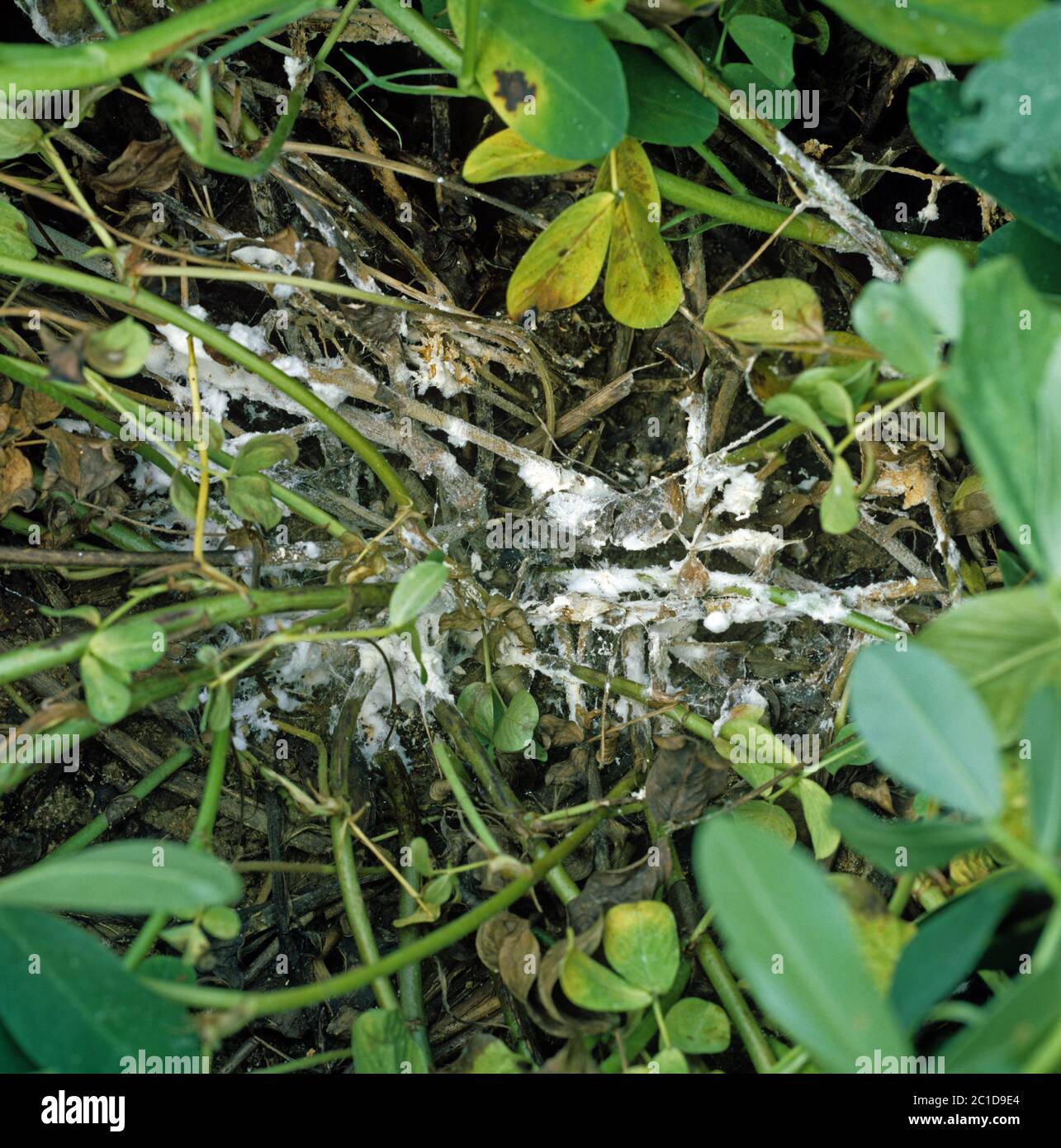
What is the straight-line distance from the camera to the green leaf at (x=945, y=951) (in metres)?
0.62

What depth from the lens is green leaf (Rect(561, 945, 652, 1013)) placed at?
35.6 inches

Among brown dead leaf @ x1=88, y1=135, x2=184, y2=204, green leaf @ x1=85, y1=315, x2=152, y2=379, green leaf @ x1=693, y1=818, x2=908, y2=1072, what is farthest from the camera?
brown dead leaf @ x1=88, y1=135, x2=184, y2=204

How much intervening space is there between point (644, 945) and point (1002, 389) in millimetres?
627

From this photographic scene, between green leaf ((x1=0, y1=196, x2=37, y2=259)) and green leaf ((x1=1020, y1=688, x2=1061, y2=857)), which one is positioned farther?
green leaf ((x1=0, y1=196, x2=37, y2=259))

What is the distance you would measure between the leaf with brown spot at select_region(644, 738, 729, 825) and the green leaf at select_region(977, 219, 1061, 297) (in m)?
0.61

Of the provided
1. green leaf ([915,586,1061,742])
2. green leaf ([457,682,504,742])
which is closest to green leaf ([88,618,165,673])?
green leaf ([457,682,504,742])

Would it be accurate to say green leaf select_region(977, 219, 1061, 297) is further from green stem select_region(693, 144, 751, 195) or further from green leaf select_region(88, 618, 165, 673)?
green leaf select_region(88, 618, 165, 673)

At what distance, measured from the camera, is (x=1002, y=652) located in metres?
0.64

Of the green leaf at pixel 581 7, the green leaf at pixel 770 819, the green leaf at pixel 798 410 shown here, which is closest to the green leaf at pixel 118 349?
the green leaf at pixel 581 7

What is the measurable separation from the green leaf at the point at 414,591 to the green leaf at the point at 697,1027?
50 centimetres
